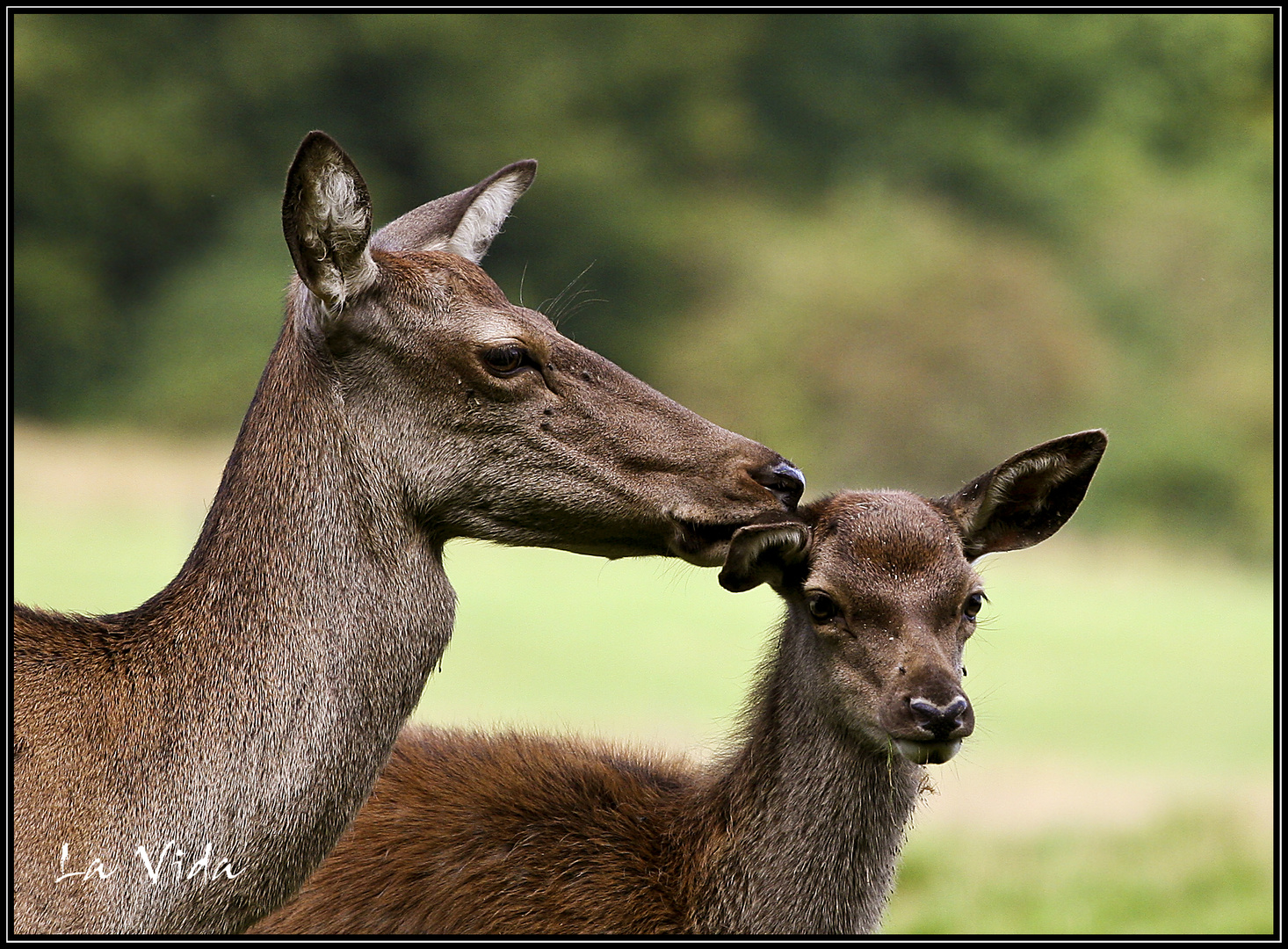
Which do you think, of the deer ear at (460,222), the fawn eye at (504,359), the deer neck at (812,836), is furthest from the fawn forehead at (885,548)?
the deer ear at (460,222)

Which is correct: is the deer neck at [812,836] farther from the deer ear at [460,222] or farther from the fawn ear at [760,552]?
the deer ear at [460,222]

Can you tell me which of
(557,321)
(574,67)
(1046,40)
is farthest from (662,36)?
(557,321)

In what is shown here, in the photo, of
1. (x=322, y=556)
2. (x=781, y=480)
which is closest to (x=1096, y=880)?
(x=781, y=480)

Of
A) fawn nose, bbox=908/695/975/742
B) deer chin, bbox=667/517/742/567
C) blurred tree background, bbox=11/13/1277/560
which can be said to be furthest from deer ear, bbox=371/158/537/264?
blurred tree background, bbox=11/13/1277/560

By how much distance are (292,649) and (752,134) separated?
45950mm

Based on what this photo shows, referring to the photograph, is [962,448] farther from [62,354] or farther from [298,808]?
[298,808]

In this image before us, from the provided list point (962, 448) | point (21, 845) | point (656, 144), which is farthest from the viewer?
point (656, 144)

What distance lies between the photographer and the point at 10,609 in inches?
193

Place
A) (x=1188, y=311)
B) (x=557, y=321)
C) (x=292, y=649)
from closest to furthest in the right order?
1. (x=292, y=649)
2. (x=557, y=321)
3. (x=1188, y=311)

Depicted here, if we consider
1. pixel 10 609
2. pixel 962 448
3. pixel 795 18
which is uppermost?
pixel 795 18

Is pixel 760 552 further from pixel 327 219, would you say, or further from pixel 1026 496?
pixel 327 219

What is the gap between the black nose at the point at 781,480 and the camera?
5133mm

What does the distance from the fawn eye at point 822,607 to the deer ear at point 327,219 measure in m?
2.08

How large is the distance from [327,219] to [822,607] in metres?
2.32
